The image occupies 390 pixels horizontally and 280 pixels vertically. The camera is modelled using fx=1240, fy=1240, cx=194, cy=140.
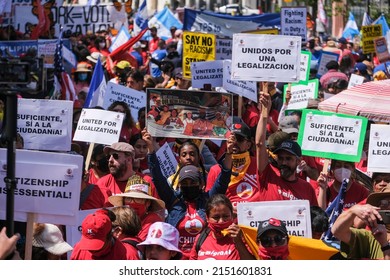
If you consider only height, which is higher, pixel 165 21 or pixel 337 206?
pixel 337 206

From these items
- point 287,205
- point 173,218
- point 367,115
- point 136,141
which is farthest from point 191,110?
point 287,205

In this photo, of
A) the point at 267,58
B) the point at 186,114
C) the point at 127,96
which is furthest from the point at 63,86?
the point at 186,114

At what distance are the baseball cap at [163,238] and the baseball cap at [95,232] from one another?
0.23 meters

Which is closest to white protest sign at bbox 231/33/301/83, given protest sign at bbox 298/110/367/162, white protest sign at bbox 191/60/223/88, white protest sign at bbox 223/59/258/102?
protest sign at bbox 298/110/367/162

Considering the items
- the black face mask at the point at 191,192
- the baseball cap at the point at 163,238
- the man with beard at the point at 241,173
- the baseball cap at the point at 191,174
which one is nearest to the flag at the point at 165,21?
the man with beard at the point at 241,173

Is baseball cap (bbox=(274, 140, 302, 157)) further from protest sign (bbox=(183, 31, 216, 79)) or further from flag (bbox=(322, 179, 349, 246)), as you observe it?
protest sign (bbox=(183, 31, 216, 79))

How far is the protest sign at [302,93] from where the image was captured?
14.2m

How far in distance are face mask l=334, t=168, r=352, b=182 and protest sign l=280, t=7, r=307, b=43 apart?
8.06 m

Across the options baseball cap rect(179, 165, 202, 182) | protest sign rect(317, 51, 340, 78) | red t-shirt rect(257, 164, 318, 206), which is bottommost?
protest sign rect(317, 51, 340, 78)

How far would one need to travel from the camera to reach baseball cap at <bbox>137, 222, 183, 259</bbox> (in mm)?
7086

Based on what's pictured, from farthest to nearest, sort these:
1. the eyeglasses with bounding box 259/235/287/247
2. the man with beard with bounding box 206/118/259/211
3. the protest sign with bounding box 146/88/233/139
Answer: the protest sign with bounding box 146/88/233/139
the man with beard with bounding box 206/118/259/211
the eyeglasses with bounding box 259/235/287/247

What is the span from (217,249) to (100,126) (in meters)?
3.75

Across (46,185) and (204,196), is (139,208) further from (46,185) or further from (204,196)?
(46,185)

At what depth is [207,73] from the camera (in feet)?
43.1
